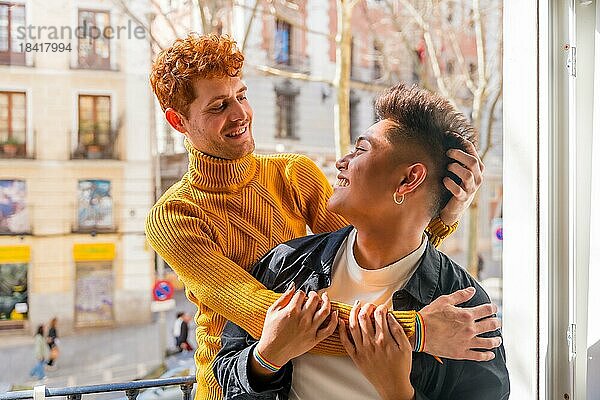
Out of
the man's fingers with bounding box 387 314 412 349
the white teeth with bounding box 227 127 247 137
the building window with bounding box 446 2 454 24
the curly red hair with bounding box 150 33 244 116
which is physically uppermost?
the building window with bounding box 446 2 454 24

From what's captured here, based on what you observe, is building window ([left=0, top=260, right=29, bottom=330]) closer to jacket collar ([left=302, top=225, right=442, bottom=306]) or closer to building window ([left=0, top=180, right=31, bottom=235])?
building window ([left=0, top=180, right=31, bottom=235])

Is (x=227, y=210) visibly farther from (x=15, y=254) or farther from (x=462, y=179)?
(x=15, y=254)

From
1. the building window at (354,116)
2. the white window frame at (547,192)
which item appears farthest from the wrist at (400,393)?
the building window at (354,116)

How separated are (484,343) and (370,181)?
402 millimetres

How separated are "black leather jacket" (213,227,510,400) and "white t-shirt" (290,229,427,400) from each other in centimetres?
2

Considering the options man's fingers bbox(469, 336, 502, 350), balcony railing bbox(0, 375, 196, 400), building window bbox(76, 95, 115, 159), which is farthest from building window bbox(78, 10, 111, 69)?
man's fingers bbox(469, 336, 502, 350)

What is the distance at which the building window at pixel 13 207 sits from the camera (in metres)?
2.57

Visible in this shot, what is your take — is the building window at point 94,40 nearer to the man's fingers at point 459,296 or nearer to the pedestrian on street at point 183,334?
the pedestrian on street at point 183,334

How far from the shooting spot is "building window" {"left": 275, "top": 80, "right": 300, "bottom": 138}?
9.05ft

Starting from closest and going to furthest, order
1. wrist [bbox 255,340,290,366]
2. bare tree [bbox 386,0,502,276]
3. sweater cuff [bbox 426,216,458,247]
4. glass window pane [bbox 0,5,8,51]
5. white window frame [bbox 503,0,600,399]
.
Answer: wrist [bbox 255,340,290,366] → sweater cuff [bbox 426,216,458,247] → white window frame [bbox 503,0,600,399] → glass window pane [bbox 0,5,8,51] → bare tree [bbox 386,0,502,276]

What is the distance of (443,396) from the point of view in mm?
1452

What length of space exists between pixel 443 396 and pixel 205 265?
55cm

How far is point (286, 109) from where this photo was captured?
9.29ft

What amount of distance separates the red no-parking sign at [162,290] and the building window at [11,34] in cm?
99
